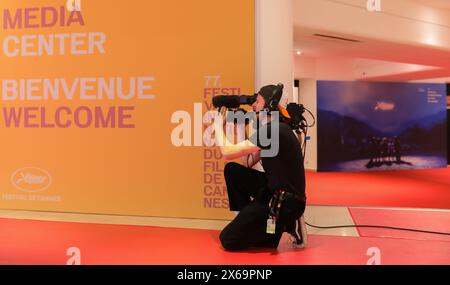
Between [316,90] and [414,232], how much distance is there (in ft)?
19.8

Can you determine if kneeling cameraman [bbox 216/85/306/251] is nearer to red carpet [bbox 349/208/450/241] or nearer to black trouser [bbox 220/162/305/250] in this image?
black trouser [bbox 220/162/305/250]

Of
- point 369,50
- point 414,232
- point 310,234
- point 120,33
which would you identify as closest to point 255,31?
point 120,33

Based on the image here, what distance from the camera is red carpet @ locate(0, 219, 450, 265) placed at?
2.80 m

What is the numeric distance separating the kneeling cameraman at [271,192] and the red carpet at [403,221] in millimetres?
917

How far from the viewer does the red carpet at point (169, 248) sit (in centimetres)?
280

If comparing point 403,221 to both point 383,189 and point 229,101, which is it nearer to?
point 229,101

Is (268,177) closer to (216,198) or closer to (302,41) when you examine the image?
(216,198)

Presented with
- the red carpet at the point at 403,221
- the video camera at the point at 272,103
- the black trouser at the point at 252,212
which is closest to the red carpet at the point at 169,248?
the black trouser at the point at 252,212

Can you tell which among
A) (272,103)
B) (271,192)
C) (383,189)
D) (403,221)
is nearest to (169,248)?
(271,192)

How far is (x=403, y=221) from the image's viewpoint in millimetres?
4145

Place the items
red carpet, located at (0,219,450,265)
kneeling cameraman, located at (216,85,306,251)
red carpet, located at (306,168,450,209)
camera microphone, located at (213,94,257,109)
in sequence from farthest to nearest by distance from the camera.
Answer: red carpet, located at (306,168,450,209) → camera microphone, located at (213,94,257,109) → kneeling cameraman, located at (216,85,306,251) → red carpet, located at (0,219,450,265)

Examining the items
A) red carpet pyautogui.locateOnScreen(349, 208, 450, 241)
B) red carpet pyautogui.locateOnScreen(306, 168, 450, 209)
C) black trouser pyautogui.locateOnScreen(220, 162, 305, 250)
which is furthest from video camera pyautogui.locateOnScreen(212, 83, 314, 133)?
red carpet pyautogui.locateOnScreen(306, 168, 450, 209)

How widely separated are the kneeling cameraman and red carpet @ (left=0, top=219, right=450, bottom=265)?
126 mm

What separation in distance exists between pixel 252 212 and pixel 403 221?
1912 mm
